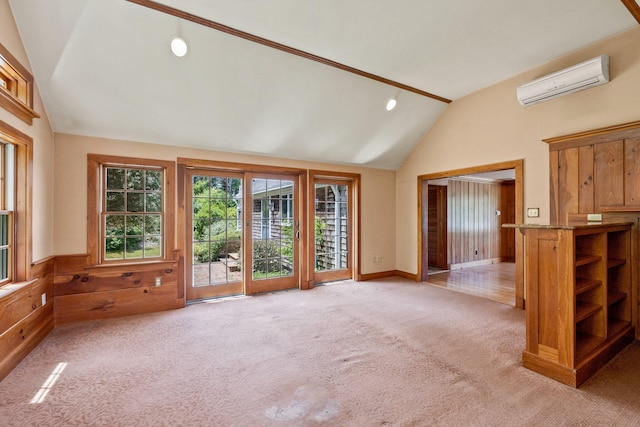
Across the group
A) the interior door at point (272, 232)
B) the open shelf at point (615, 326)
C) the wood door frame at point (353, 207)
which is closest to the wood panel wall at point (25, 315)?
the interior door at point (272, 232)

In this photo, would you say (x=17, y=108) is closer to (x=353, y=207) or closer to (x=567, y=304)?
(x=353, y=207)

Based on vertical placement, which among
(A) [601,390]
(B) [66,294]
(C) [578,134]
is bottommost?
(A) [601,390]

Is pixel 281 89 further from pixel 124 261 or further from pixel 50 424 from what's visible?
pixel 50 424

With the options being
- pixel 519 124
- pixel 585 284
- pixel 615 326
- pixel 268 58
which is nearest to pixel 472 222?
pixel 519 124

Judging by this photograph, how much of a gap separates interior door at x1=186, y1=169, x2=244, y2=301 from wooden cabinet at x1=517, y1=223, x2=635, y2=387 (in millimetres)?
3536

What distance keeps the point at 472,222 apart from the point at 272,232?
5.26m

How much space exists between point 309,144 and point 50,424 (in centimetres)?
387

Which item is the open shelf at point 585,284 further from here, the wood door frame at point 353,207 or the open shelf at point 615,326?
the wood door frame at point 353,207

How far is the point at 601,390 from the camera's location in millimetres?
2064

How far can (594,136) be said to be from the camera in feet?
10.4

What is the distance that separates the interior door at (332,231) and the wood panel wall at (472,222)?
283 centimetres

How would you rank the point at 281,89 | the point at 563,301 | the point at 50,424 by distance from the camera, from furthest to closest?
the point at 281,89
the point at 563,301
the point at 50,424

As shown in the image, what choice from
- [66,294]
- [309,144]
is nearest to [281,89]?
[309,144]

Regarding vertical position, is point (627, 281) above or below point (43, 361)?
above
